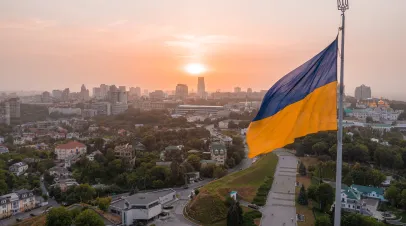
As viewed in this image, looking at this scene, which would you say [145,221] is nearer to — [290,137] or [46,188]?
[46,188]

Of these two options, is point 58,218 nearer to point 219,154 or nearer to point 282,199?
point 282,199

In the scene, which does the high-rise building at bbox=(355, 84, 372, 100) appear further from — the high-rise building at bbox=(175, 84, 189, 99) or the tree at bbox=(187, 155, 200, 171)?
the tree at bbox=(187, 155, 200, 171)

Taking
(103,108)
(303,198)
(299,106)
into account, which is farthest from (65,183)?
(103,108)

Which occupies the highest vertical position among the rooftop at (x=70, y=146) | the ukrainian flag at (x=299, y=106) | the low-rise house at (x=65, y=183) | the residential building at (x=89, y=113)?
the ukrainian flag at (x=299, y=106)

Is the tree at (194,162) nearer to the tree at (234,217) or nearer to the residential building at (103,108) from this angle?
the tree at (234,217)

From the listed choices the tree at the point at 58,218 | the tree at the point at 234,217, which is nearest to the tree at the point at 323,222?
the tree at the point at 234,217

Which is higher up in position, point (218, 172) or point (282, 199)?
point (218, 172)

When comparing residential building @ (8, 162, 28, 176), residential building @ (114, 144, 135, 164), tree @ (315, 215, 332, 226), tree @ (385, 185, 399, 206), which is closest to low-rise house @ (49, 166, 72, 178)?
residential building @ (8, 162, 28, 176)
